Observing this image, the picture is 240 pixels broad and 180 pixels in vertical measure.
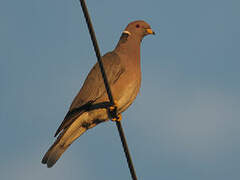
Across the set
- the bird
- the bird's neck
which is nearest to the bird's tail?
→ the bird

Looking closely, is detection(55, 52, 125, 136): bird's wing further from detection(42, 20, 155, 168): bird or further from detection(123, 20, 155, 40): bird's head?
detection(123, 20, 155, 40): bird's head

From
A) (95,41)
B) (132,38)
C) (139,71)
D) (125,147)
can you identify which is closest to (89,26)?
(95,41)

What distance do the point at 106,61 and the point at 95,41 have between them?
236cm

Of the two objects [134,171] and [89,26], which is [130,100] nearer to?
[134,171]

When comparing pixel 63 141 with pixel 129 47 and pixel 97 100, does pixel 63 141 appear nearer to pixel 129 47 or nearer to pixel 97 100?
pixel 97 100

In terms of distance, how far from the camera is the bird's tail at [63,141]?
5980mm

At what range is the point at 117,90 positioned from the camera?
6.20 meters

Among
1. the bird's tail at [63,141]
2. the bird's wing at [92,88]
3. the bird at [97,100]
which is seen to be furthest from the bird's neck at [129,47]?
the bird's tail at [63,141]

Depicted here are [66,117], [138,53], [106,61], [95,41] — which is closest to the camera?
[95,41]

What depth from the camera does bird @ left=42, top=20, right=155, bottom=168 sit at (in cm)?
601

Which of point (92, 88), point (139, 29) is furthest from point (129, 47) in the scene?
point (92, 88)

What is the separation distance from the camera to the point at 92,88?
20.8 ft

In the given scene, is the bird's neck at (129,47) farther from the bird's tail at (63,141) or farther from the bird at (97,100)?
the bird's tail at (63,141)

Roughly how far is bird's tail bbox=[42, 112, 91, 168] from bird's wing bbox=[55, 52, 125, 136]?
0.08 m
